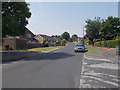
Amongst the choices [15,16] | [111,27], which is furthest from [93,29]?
[15,16]

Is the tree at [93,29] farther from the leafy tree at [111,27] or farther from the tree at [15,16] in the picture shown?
the tree at [15,16]

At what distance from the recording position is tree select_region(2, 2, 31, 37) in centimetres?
2276

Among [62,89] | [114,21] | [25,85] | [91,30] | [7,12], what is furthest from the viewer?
[91,30]

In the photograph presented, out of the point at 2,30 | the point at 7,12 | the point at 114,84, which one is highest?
the point at 7,12

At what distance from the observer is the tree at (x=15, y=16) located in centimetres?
2276

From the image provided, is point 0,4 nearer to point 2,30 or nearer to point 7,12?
point 7,12

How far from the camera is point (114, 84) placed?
22.9ft

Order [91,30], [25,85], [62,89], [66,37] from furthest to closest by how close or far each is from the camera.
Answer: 1. [66,37]
2. [91,30]
3. [25,85]
4. [62,89]

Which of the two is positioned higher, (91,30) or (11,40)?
(91,30)

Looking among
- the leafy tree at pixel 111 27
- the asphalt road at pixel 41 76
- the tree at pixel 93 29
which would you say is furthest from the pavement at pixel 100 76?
the tree at pixel 93 29

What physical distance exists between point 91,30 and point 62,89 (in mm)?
70053

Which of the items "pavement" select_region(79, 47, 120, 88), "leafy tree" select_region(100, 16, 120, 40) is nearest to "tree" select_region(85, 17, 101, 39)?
"leafy tree" select_region(100, 16, 120, 40)

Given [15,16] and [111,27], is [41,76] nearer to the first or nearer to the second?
[15,16]

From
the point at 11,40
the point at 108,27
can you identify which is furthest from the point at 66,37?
the point at 11,40
